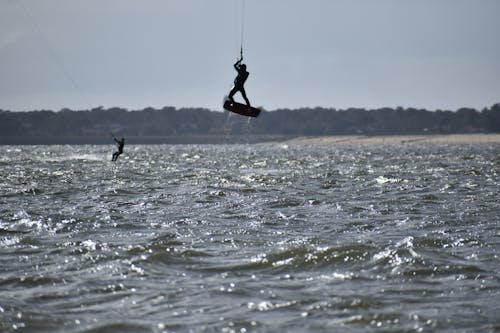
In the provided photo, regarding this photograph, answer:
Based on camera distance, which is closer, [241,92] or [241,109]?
[241,92]

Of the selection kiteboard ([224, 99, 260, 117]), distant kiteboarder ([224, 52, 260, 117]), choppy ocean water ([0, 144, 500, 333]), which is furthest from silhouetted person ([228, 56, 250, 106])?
choppy ocean water ([0, 144, 500, 333])

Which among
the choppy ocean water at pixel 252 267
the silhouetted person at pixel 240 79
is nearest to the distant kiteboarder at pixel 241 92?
the silhouetted person at pixel 240 79

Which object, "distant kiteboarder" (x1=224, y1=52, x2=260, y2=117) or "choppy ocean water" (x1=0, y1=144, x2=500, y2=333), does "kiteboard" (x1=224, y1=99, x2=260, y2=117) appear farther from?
"choppy ocean water" (x1=0, y1=144, x2=500, y2=333)

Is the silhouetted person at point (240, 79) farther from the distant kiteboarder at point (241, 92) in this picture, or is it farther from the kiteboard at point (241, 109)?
the kiteboard at point (241, 109)

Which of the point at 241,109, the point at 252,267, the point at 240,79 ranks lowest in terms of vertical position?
the point at 252,267

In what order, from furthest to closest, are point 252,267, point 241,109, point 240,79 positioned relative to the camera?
point 241,109 → point 240,79 → point 252,267

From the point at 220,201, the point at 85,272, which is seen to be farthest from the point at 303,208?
the point at 85,272

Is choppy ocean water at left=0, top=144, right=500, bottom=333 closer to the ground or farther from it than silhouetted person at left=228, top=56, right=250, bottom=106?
closer to the ground

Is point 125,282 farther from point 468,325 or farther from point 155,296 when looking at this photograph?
point 468,325

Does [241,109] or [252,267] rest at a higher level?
[241,109]

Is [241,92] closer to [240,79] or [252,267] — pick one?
[240,79]

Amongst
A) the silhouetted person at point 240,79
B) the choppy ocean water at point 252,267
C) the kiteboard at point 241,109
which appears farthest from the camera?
the kiteboard at point 241,109

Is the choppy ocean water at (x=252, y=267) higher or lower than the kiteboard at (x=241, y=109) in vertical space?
lower

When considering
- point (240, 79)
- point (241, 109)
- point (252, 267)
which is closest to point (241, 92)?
point (240, 79)
